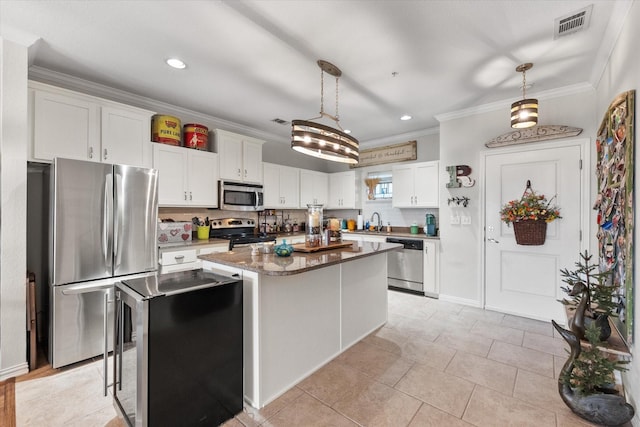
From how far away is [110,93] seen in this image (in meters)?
3.26

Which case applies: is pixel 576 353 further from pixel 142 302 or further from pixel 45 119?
pixel 45 119

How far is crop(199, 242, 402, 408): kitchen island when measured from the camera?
1.88 metres

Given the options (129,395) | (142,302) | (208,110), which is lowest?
(129,395)

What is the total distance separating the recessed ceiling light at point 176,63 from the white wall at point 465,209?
340 centimetres

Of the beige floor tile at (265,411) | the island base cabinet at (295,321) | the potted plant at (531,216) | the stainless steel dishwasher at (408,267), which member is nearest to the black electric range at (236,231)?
the island base cabinet at (295,321)

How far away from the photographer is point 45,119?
2.59 meters

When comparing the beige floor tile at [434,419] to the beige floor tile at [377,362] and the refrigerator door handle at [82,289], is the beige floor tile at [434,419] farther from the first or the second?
the refrigerator door handle at [82,289]

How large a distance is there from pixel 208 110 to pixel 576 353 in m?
4.48

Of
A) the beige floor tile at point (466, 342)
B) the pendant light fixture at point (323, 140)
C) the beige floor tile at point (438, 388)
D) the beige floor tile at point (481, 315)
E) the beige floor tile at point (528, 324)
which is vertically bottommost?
the beige floor tile at point (438, 388)

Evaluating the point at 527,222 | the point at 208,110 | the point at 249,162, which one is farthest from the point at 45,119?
the point at 527,222

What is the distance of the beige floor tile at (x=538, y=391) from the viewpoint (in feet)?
6.29

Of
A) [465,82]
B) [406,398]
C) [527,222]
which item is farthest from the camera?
[527,222]

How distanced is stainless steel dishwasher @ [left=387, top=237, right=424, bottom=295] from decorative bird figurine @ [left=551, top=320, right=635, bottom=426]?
2482 millimetres

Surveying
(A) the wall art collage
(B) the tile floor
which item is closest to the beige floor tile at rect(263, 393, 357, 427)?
(B) the tile floor
